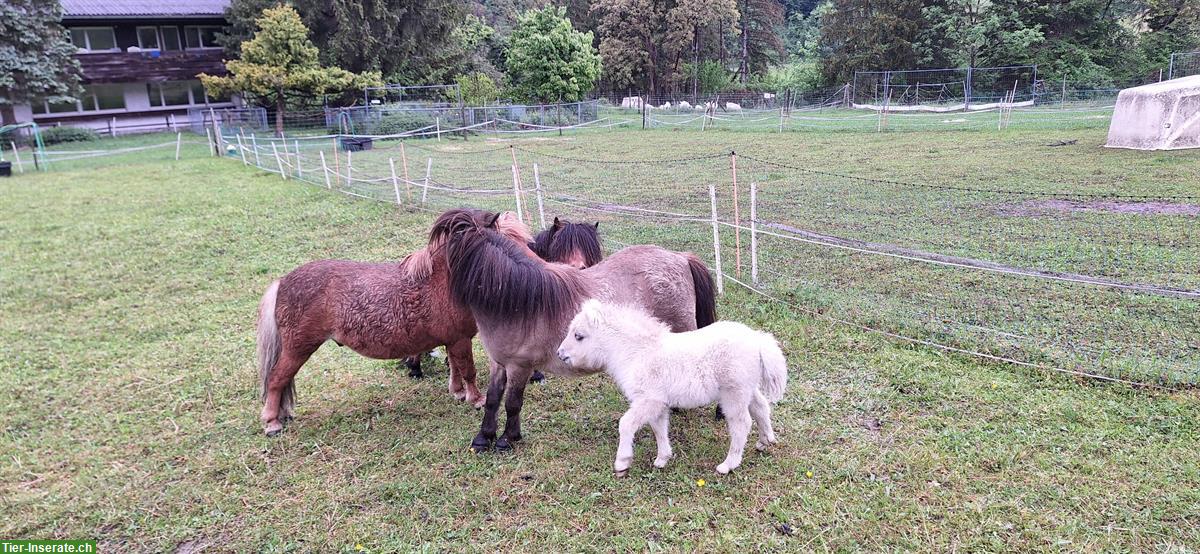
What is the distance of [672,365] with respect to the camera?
3.22 m

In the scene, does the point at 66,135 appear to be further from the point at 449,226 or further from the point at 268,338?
the point at 449,226

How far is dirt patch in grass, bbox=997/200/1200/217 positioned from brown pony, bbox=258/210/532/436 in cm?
803

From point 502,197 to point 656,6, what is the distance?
114ft

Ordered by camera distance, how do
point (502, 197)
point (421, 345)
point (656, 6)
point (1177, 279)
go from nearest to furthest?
point (421, 345) → point (1177, 279) → point (502, 197) → point (656, 6)

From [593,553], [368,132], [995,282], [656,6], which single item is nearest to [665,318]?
[593,553]

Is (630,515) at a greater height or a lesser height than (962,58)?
lesser

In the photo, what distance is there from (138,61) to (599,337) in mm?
35336

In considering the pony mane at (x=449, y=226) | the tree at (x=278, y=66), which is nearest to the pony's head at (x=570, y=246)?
the pony mane at (x=449, y=226)

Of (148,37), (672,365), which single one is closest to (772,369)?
(672,365)

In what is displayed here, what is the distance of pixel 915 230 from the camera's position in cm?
798

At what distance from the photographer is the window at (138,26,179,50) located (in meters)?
30.6

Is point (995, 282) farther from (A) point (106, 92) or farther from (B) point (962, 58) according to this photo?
(A) point (106, 92)

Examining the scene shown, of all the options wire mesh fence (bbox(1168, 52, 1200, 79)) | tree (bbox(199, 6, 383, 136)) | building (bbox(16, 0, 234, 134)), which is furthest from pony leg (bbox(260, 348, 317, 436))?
building (bbox(16, 0, 234, 134))

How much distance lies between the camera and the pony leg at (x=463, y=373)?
4.21 meters
